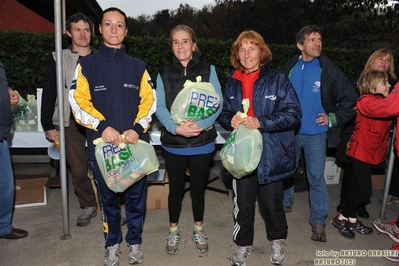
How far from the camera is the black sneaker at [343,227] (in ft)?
11.4

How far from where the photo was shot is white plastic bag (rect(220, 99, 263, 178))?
102 inches

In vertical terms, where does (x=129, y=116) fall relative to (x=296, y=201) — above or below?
above

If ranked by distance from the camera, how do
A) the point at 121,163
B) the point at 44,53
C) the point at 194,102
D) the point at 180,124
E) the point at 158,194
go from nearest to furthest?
the point at 121,163, the point at 194,102, the point at 180,124, the point at 158,194, the point at 44,53

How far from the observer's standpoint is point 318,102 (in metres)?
3.34

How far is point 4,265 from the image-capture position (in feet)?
9.46

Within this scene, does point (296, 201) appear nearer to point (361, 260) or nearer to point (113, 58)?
point (361, 260)

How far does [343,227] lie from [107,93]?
273cm

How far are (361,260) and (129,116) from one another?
243 cm

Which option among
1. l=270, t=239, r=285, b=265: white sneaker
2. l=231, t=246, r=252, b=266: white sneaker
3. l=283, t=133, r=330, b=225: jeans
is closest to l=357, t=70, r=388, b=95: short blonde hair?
l=283, t=133, r=330, b=225: jeans

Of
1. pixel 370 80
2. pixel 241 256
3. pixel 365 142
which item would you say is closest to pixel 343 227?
pixel 365 142

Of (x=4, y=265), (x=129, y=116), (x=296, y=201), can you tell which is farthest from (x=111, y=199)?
(x=296, y=201)

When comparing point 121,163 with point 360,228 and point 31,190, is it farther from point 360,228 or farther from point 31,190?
point 360,228

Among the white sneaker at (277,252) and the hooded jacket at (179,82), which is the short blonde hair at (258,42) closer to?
the hooded jacket at (179,82)

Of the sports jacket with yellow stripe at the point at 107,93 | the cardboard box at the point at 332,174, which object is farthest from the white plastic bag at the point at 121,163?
the cardboard box at the point at 332,174
